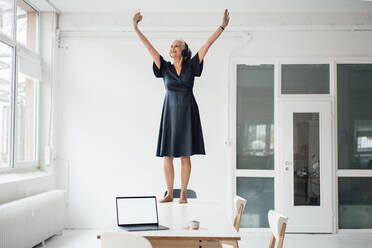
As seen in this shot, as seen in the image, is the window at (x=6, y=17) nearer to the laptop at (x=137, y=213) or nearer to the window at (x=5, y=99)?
the window at (x=5, y=99)

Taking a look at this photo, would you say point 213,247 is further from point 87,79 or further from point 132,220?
point 87,79

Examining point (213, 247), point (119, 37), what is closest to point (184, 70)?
point (213, 247)

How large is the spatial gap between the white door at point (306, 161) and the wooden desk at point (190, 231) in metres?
3.79

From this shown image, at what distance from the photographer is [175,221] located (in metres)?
2.44

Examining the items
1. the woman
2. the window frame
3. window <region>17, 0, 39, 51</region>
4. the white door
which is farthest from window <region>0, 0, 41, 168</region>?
the window frame

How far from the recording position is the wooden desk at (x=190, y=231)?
82.9 inches

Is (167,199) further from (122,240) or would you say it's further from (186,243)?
(122,240)

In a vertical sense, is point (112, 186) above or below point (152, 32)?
below

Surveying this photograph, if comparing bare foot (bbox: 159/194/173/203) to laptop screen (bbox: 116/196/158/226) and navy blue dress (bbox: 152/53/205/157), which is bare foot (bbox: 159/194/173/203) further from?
laptop screen (bbox: 116/196/158/226)

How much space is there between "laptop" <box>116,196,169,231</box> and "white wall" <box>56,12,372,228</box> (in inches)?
157

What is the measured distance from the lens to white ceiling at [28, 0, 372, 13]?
19.5 feet

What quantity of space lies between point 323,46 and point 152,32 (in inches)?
103

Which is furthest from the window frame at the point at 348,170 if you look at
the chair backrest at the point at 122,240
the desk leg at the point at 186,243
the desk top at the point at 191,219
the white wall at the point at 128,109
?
the chair backrest at the point at 122,240

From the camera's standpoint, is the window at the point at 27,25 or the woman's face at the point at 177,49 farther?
the window at the point at 27,25
